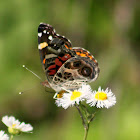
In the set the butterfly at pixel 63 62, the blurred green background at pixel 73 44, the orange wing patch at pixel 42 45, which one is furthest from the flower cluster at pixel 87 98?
the blurred green background at pixel 73 44

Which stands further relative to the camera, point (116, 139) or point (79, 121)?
point (79, 121)

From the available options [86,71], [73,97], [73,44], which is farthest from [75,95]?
[73,44]

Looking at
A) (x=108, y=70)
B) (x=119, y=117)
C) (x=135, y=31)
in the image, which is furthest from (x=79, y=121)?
(x=135, y=31)

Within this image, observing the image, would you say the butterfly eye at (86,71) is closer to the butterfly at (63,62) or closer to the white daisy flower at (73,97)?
the butterfly at (63,62)

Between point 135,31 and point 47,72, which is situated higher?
point 135,31

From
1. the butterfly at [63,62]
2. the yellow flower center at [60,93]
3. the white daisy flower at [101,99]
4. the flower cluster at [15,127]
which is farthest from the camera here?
the butterfly at [63,62]

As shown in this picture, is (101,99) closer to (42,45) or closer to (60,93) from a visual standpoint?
(60,93)

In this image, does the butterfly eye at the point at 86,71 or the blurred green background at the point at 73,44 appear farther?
the blurred green background at the point at 73,44

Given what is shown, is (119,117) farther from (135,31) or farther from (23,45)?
(23,45)
